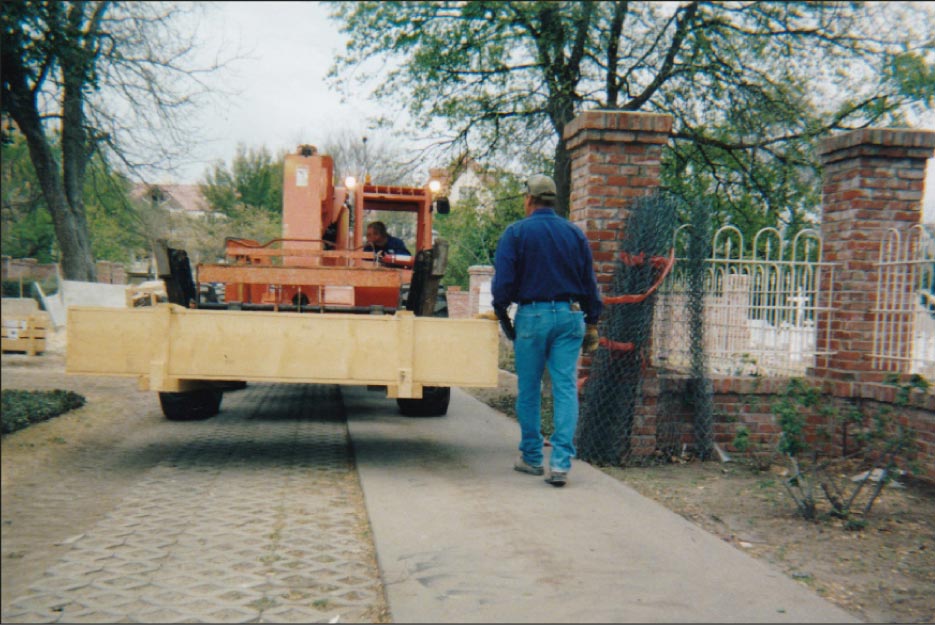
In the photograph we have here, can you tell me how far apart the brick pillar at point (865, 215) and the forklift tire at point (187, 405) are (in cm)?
567

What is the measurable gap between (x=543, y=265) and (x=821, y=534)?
2.27 m

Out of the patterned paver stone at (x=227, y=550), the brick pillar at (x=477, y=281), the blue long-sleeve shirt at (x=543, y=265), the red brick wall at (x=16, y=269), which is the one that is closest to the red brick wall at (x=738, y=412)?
the blue long-sleeve shirt at (x=543, y=265)

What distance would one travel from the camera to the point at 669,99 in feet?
42.7

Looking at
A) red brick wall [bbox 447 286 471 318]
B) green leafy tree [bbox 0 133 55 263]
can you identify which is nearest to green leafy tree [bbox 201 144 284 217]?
green leafy tree [bbox 0 133 55 263]

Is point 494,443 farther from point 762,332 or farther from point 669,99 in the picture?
point 669,99

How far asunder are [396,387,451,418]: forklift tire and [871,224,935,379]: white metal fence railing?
13.0 ft

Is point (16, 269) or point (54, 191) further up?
point (54, 191)

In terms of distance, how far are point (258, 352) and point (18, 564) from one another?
14.5 ft

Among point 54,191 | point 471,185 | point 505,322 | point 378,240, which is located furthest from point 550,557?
point 54,191

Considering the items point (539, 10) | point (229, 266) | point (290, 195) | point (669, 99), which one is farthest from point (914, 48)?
point (229, 266)

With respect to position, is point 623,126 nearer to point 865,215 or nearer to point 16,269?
point 865,215

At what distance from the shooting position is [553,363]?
5.21 m

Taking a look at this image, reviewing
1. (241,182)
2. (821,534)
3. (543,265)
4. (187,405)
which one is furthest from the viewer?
(241,182)

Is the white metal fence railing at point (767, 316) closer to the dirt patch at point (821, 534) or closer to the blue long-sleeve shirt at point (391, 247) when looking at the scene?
the dirt patch at point (821, 534)
